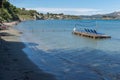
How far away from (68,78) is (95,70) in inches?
173

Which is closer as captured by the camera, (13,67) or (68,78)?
(68,78)

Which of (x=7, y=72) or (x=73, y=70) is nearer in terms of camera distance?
(x=7, y=72)

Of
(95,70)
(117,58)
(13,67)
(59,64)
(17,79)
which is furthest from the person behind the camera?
(117,58)

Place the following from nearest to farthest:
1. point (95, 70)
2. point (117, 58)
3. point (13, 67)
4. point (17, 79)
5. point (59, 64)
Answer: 1. point (17, 79)
2. point (13, 67)
3. point (95, 70)
4. point (59, 64)
5. point (117, 58)

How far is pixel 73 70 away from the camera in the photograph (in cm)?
2228

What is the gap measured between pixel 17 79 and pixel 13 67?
4113 millimetres

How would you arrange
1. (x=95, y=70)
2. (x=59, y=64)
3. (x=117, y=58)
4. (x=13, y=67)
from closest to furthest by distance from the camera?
1. (x=13, y=67)
2. (x=95, y=70)
3. (x=59, y=64)
4. (x=117, y=58)

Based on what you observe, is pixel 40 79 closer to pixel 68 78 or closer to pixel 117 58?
pixel 68 78

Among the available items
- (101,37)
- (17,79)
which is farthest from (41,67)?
(101,37)

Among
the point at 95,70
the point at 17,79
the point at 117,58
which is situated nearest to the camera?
the point at 17,79

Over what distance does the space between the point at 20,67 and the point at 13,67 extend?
2.16 feet

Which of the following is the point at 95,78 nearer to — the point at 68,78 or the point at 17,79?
the point at 68,78

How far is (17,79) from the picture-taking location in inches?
685

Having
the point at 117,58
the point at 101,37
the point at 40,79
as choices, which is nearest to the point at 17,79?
the point at 40,79
